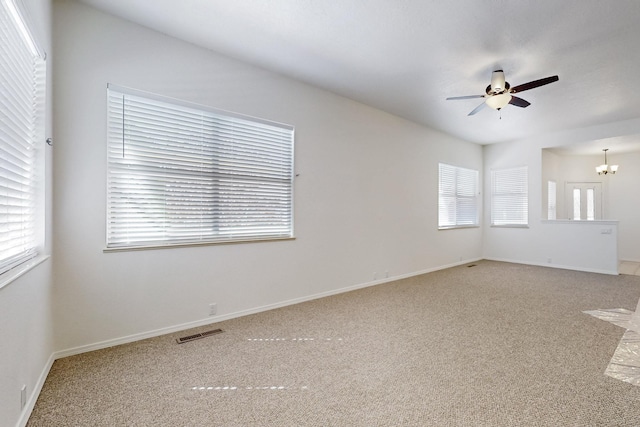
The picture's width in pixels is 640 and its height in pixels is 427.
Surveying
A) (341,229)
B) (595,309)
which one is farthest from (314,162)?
(595,309)

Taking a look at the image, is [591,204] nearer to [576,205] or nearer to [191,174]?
[576,205]

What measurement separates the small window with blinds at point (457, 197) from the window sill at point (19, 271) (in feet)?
19.7

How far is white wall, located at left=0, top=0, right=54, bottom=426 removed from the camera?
4.56 ft

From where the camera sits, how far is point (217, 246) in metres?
3.14

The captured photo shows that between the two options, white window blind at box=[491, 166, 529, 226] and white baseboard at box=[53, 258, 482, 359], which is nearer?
white baseboard at box=[53, 258, 482, 359]

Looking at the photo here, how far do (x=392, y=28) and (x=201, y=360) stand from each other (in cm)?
335

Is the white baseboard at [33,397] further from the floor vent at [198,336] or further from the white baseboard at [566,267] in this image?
the white baseboard at [566,267]

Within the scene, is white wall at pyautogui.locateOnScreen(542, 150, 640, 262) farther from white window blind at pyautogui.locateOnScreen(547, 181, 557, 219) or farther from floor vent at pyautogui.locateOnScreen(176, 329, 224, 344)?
floor vent at pyautogui.locateOnScreen(176, 329, 224, 344)

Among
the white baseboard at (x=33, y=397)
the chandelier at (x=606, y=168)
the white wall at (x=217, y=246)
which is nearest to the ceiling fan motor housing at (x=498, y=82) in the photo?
the white wall at (x=217, y=246)

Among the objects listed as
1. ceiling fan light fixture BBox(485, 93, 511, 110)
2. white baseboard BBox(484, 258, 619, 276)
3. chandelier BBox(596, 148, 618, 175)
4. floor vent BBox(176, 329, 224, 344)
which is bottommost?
floor vent BBox(176, 329, 224, 344)

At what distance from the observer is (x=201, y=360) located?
2314mm

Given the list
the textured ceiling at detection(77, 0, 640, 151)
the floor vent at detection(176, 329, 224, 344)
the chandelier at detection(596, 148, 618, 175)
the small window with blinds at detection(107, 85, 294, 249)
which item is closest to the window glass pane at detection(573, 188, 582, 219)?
the chandelier at detection(596, 148, 618, 175)

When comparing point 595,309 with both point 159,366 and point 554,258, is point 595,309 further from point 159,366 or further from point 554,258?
point 159,366

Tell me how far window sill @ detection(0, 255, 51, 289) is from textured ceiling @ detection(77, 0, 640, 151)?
2132 mm
